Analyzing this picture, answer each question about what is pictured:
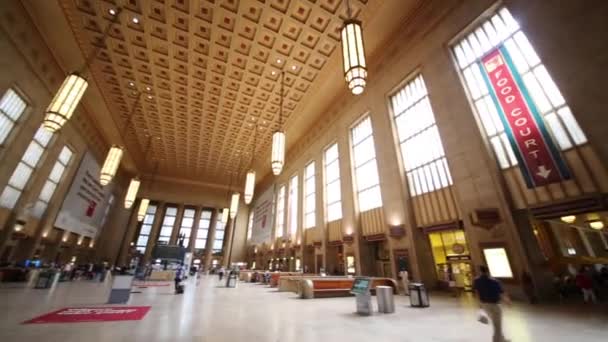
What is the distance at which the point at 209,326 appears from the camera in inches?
170

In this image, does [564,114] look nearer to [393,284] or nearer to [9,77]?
[393,284]

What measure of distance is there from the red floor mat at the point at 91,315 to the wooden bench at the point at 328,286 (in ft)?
16.5

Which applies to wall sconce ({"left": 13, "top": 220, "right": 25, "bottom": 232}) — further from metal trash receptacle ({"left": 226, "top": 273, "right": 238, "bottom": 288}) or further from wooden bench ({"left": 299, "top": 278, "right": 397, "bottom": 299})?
wooden bench ({"left": 299, "top": 278, "right": 397, "bottom": 299})

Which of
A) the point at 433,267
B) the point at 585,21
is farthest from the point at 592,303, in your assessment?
the point at 585,21

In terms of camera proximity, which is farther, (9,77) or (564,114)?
(9,77)

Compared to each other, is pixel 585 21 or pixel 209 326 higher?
pixel 585 21

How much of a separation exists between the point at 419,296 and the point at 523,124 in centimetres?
632

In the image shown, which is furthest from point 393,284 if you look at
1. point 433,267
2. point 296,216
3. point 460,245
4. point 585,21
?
point 296,216

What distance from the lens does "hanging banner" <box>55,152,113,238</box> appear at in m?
18.3

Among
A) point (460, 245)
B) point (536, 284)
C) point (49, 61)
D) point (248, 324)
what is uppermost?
point (49, 61)

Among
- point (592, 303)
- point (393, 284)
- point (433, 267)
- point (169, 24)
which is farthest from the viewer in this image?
point (169, 24)

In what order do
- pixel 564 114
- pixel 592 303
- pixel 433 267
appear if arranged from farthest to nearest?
pixel 433 267 → pixel 564 114 → pixel 592 303

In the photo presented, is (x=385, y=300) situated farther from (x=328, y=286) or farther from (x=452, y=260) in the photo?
(x=452, y=260)

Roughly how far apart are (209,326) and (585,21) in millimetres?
12053
